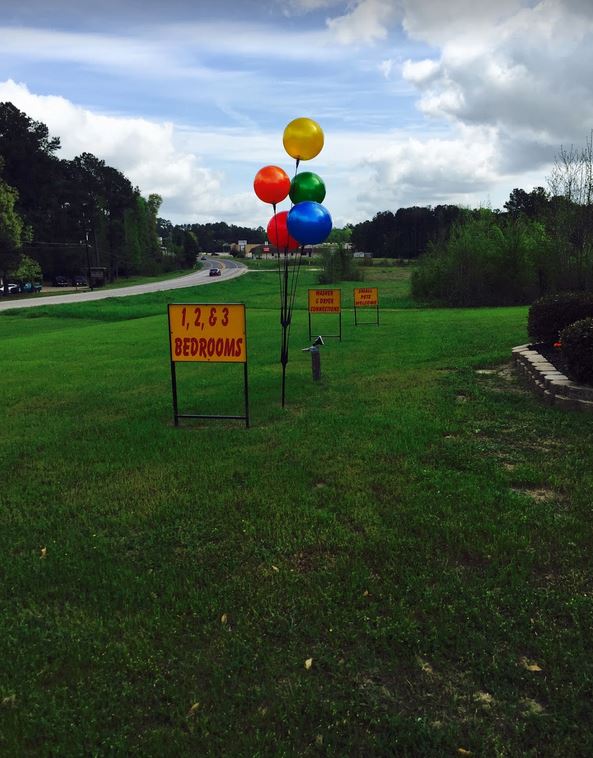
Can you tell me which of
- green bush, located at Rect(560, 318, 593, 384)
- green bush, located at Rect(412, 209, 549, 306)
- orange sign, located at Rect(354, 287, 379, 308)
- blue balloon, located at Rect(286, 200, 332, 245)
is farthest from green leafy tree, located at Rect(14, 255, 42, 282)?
green bush, located at Rect(560, 318, 593, 384)

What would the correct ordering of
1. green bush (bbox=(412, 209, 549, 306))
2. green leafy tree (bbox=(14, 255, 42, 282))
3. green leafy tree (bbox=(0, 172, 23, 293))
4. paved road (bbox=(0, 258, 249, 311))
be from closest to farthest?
green bush (bbox=(412, 209, 549, 306)), paved road (bbox=(0, 258, 249, 311)), green leafy tree (bbox=(0, 172, 23, 293)), green leafy tree (bbox=(14, 255, 42, 282))

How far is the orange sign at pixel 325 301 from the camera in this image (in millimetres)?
13758

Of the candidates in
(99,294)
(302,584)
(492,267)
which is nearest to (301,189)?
(302,584)

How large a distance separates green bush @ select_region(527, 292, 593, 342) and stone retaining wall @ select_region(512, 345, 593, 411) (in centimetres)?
129

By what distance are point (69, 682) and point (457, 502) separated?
2900mm

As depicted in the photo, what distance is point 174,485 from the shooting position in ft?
16.1

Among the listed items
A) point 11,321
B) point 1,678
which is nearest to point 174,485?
point 1,678

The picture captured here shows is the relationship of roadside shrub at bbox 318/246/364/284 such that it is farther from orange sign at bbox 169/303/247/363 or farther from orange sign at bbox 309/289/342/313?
orange sign at bbox 169/303/247/363

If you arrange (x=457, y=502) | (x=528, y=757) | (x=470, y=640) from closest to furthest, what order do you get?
(x=528, y=757), (x=470, y=640), (x=457, y=502)

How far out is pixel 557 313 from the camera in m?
9.95

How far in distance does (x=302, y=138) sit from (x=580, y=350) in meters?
4.18

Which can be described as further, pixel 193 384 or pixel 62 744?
pixel 193 384

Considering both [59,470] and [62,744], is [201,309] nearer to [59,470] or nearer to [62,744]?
[59,470]

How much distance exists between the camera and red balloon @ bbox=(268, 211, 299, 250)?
7.25 meters
